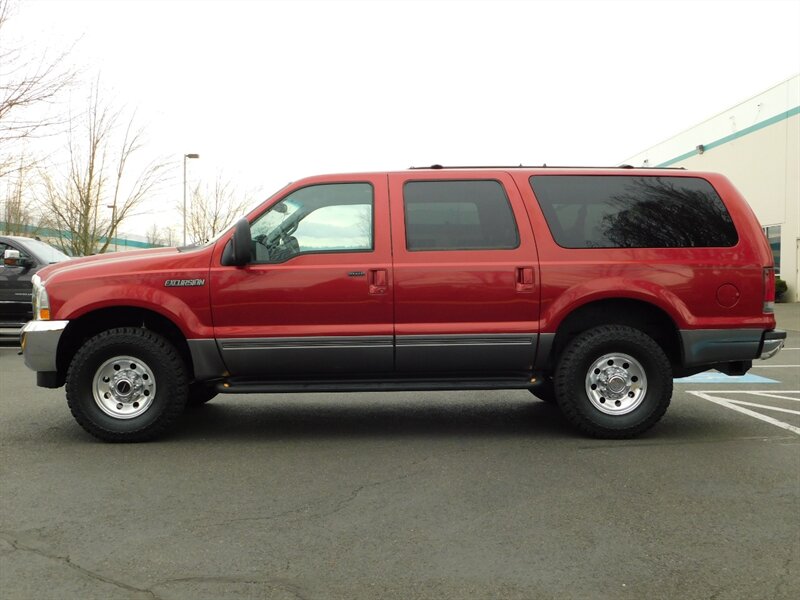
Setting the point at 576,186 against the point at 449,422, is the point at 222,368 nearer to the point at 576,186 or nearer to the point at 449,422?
the point at 449,422

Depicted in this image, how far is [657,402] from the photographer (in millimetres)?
5789

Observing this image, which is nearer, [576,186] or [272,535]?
[272,535]


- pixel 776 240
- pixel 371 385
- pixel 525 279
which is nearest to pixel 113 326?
pixel 371 385

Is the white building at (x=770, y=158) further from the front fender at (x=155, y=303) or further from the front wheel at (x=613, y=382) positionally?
the front fender at (x=155, y=303)

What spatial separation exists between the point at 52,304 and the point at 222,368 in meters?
1.33

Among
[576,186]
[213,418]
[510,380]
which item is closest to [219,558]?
[510,380]

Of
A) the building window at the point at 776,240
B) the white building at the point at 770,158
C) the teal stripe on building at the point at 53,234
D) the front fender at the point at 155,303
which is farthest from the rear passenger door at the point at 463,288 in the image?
the building window at the point at 776,240

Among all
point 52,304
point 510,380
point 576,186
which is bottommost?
point 510,380

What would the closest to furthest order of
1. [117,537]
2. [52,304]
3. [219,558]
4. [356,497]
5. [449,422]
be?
[219,558]
[117,537]
[356,497]
[52,304]
[449,422]

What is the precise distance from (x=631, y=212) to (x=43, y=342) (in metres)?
4.54

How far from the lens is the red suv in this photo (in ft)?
18.8

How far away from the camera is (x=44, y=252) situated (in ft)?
42.9

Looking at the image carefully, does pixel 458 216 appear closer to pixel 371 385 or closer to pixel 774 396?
pixel 371 385

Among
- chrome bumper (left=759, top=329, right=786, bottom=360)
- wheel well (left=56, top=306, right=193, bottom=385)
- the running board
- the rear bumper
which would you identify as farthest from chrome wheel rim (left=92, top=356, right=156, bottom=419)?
chrome bumper (left=759, top=329, right=786, bottom=360)
